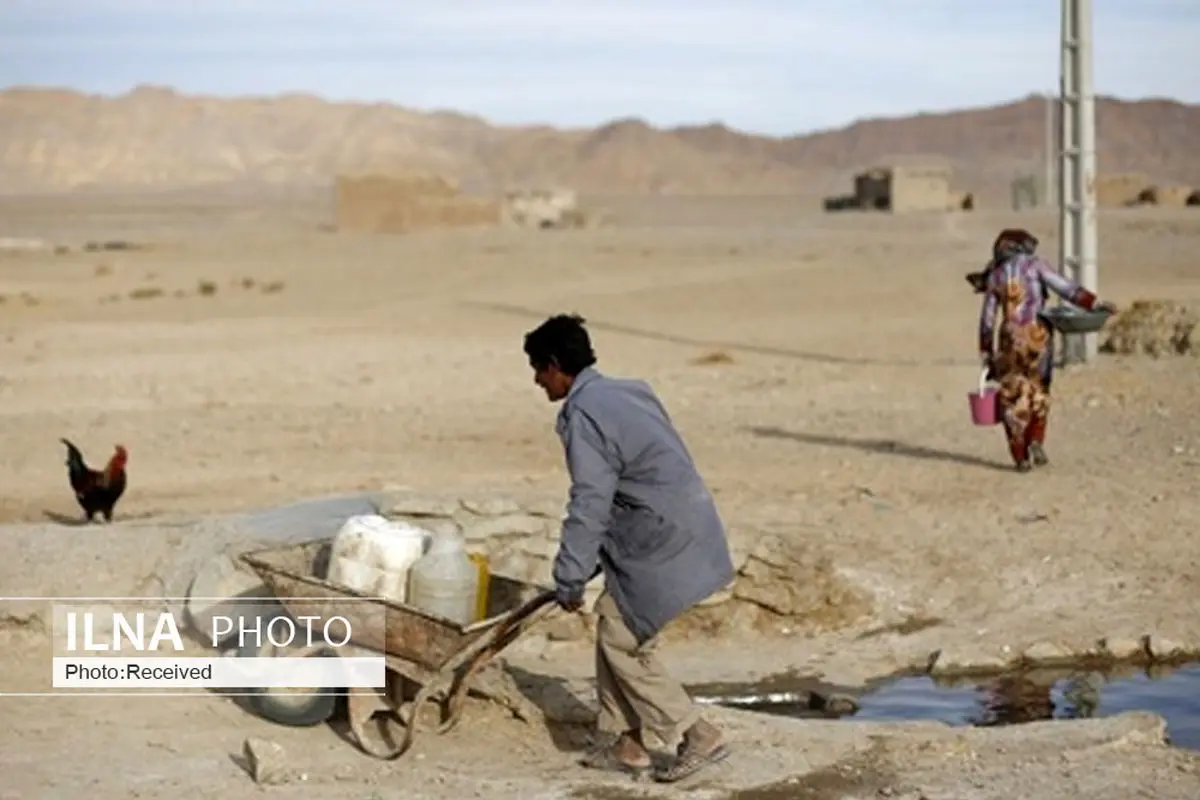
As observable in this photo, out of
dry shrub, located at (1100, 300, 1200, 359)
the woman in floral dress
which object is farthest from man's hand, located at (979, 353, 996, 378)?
dry shrub, located at (1100, 300, 1200, 359)

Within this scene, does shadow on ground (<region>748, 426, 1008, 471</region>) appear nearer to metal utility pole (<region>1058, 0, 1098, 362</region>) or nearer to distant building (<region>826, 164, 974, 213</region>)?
metal utility pole (<region>1058, 0, 1098, 362</region>)

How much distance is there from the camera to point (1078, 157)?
17953 millimetres

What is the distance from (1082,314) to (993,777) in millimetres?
6142

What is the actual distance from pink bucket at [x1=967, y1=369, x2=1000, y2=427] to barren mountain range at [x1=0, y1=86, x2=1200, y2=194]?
107 m

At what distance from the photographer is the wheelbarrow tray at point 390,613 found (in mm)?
7629

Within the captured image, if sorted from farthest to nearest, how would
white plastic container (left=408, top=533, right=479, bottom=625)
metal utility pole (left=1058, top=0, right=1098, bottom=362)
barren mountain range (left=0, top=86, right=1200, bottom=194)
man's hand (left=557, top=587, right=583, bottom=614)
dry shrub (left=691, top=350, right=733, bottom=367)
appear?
1. barren mountain range (left=0, top=86, right=1200, bottom=194)
2. dry shrub (left=691, top=350, right=733, bottom=367)
3. metal utility pole (left=1058, top=0, right=1098, bottom=362)
4. white plastic container (left=408, top=533, right=479, bottom=625)
5. man's hand (left=557, top=587, right=583, bottom=614)

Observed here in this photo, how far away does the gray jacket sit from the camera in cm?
722

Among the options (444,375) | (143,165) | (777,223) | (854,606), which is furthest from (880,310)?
(143,165)

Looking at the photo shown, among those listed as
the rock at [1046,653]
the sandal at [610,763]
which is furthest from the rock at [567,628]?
the sandal at [610,763]

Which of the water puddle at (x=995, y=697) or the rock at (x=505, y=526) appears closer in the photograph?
the water puddle at (x=995, y=697)

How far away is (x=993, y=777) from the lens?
761 centimetres

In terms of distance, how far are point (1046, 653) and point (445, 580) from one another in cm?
324

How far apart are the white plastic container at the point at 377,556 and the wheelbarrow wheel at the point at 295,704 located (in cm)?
38

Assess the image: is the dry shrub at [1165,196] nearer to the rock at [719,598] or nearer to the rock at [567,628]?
the rock at [719,598]
